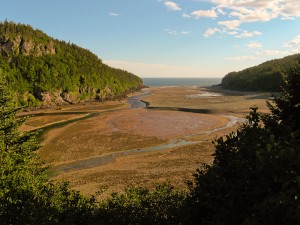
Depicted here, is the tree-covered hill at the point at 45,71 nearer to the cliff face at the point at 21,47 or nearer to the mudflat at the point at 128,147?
the cliff face at the point at 21,47

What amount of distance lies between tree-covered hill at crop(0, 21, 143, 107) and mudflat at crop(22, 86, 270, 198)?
2926cm

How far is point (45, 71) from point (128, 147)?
7598 cm

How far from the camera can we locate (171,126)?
58344 mm

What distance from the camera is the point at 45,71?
106 metres

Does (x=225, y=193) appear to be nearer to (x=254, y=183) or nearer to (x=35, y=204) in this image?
(x=254, y=183)

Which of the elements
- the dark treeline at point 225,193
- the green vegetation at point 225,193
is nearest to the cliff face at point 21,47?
the dark treeline at point 225,193

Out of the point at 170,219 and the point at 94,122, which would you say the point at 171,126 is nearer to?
the point at 94,122

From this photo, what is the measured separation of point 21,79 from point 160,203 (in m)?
95.7

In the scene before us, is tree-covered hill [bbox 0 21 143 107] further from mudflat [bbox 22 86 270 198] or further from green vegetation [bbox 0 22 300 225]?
green vegetation [bbox 0 22 300 225]

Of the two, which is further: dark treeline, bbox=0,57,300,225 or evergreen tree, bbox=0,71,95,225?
evergreen tree, bbox=0,71,95,225

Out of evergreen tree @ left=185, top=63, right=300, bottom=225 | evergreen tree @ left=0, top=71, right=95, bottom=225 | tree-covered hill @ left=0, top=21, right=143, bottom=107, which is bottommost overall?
evergreen tree @ left=0, top=71, right=95, bottom=225

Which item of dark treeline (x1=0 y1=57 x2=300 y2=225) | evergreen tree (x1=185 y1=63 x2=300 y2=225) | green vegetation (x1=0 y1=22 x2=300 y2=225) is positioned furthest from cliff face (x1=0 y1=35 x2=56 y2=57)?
evergreen tree (x1=185 y1=63 x2=300 y2=225)

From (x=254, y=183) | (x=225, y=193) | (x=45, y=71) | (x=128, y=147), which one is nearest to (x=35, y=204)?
(x=225, y=193)

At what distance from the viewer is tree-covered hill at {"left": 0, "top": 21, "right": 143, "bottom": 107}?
95581 mm
